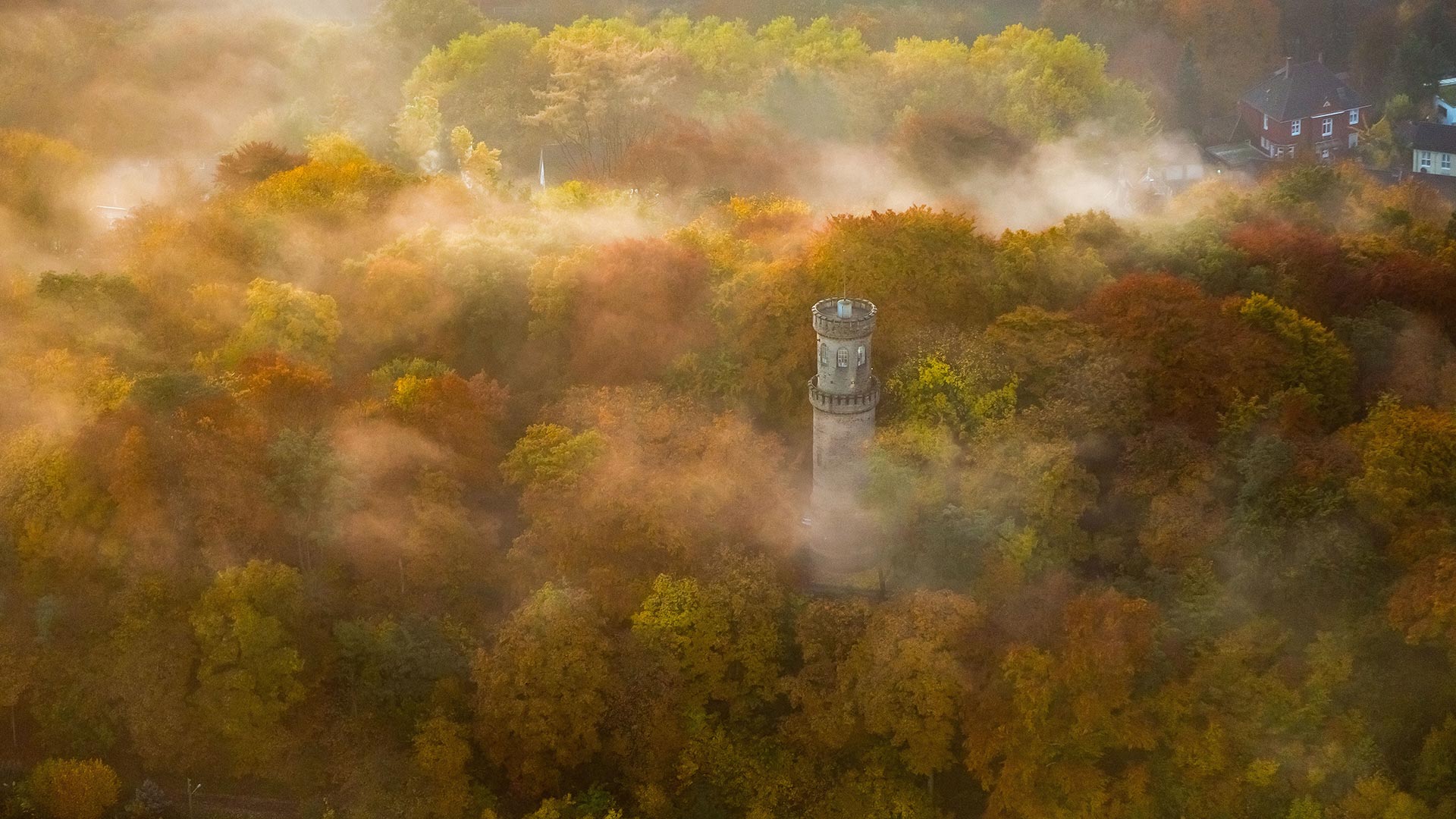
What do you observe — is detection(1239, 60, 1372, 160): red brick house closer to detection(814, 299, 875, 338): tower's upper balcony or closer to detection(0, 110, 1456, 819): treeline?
detection(0, 110, 1456, 819): treeline

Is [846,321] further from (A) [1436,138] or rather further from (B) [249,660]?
(A) [1436,138]

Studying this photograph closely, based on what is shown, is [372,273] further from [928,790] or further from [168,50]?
[168,50]

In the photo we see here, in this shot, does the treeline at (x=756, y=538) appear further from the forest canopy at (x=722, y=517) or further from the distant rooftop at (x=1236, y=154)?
the distant rooftop at (x=1236, y=154)

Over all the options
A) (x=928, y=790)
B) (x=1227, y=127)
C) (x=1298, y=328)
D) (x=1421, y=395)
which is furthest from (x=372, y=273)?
(x=1227, y=127)

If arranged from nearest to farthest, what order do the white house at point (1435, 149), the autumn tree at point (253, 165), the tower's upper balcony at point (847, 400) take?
the tower's upper balcony at point (847, 400) < the autumn tree at point (253, 165) < the white house at point (1435, 149)

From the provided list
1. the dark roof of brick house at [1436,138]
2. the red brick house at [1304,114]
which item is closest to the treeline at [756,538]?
the dark roof of brick house at [1436,138]

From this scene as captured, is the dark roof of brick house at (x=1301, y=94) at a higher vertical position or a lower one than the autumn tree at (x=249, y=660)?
higher

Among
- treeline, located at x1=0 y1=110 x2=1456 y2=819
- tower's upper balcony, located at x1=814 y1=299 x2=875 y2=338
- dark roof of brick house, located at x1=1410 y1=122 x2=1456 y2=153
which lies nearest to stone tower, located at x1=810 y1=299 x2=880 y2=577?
tower's upper balcony, located at x1=814 y1=299 x2=875 y2=338

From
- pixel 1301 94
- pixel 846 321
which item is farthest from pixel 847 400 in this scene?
pixel 1301 94
